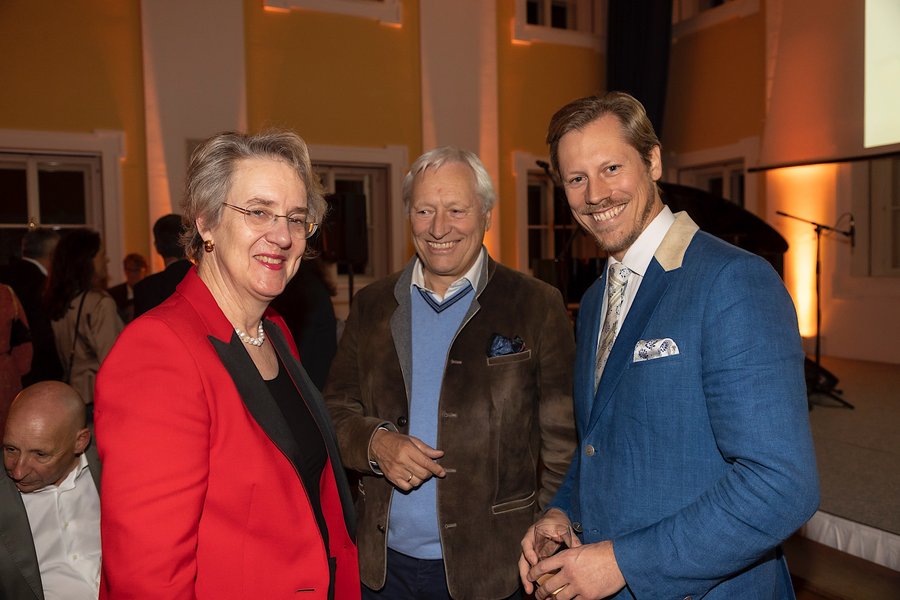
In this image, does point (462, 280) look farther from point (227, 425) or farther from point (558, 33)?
point (558, 33)

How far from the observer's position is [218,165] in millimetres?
1355

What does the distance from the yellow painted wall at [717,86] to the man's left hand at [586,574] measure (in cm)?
805

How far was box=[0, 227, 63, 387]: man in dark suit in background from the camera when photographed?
358 cm

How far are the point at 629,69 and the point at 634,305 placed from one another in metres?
8.48

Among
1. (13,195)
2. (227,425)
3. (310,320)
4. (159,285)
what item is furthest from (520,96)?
(227,425)

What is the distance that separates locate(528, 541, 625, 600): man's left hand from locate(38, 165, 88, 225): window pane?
273 inches

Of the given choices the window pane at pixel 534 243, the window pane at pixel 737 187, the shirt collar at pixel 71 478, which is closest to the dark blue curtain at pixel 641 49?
the window pane at pixel 737 187

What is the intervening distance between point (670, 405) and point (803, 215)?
7.56m

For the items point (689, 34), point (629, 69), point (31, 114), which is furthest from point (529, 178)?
point (31, 114)

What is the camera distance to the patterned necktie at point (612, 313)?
146 centimetres

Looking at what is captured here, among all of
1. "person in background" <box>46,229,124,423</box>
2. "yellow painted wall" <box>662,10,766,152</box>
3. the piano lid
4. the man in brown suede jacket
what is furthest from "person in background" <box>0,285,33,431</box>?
"yellow painted wall" <box>662,10,766,152</box>

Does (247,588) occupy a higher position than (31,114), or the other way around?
(31,114)

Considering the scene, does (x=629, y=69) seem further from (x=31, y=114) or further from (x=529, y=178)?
(x=31, y=114)

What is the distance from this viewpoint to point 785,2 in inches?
305
